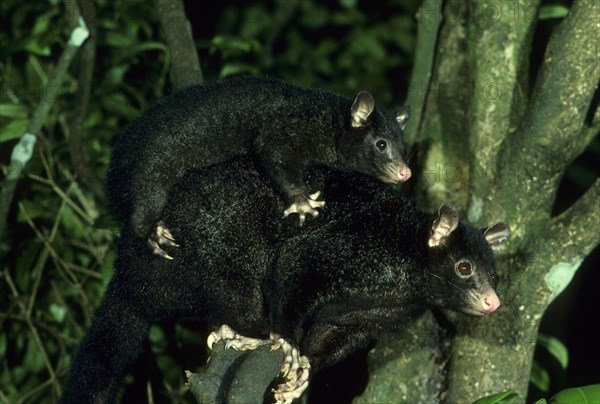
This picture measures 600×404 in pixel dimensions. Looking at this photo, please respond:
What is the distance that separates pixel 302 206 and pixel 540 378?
8.05 ft

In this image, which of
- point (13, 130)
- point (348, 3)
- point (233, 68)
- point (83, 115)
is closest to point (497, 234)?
point (83, 115)

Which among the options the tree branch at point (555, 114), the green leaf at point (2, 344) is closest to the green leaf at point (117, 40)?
the green leaf at point (2, 344)

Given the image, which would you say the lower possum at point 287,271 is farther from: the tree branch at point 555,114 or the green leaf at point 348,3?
the green leaf at point 348,3

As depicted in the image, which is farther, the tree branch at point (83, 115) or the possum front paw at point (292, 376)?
the tree branch at point (83, 115)

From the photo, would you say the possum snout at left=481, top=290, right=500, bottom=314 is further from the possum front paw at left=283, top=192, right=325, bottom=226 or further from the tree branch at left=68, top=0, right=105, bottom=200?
the tree branch at left=68, top=0, right=105, bottom=200

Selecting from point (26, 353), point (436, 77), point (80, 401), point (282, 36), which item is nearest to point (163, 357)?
point (26, 353)

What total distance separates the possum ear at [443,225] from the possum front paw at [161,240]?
1.25 metres

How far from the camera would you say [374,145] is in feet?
17.4

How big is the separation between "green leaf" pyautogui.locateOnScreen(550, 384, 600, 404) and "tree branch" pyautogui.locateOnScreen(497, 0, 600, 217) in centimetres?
161

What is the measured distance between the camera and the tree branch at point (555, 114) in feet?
17.1

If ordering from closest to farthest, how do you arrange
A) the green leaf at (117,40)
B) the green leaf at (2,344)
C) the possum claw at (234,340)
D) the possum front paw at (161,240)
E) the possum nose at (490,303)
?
the possum claw at (234,340)
the possum nose at (490,303)
the possum front paw at (161,240)
the green leaf at (2,344)
the green leaf at (117,40)

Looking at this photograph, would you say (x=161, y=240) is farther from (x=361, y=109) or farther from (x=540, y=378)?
(x=540, y=378)

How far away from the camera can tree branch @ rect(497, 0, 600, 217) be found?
17.1 ft

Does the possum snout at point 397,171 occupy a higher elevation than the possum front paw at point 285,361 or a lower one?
higher
